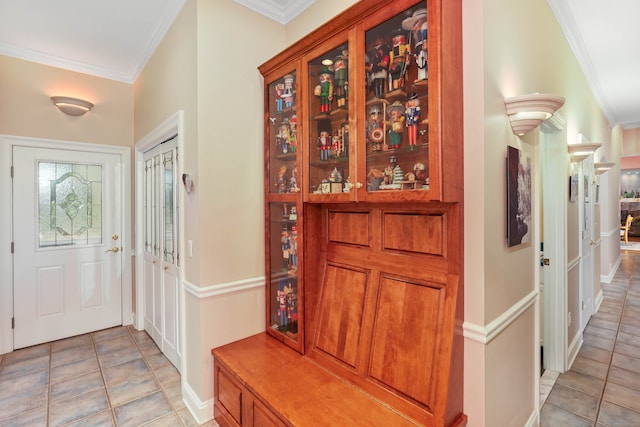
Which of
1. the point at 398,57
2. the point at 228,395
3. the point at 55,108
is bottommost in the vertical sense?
the point at 228,395

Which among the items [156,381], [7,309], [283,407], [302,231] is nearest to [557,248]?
[302,231]

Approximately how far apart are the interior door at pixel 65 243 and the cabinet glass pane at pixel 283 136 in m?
2.42

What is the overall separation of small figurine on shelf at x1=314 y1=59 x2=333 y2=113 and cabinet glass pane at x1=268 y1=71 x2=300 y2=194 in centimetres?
25

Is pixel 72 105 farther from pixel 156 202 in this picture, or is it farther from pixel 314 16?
pixel 314 16

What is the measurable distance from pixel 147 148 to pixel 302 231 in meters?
2.31

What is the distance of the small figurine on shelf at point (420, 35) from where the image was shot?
1388 mm

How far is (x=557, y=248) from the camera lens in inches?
103

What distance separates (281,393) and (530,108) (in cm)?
194

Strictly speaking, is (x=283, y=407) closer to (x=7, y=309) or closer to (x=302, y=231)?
(x=302, y=231)

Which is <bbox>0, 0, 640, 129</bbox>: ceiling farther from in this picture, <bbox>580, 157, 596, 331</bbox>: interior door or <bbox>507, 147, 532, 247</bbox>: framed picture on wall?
<bbox>507, 147, 532, 247</bbox>: framed picture on wall

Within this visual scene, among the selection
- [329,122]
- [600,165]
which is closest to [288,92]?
[329,122]

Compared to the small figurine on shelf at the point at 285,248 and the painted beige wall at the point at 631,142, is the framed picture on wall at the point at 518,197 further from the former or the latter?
the painted beige wall at the point at 631,142

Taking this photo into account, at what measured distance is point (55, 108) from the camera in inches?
131

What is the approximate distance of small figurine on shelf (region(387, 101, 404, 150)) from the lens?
4.99 feet
